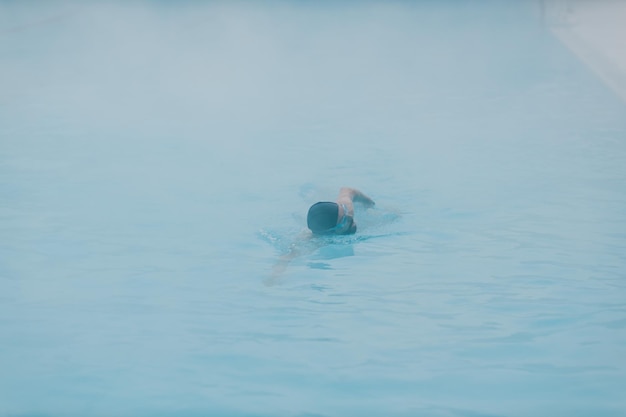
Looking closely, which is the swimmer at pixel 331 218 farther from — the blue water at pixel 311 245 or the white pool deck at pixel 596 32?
the white pool deck at pixel 596 32

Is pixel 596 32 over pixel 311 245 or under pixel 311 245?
over

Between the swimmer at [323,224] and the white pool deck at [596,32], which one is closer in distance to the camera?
the swimmer at [323,224]

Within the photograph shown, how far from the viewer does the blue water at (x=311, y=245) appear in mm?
3344

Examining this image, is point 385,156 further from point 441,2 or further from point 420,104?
point 441,2

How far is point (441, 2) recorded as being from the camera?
1520 cm

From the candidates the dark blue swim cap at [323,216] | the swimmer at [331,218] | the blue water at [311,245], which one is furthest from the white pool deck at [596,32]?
the dark blue swim cap at [323,216]

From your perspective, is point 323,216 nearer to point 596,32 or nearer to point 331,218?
point 331,218

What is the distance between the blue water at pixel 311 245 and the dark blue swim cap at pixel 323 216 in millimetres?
214

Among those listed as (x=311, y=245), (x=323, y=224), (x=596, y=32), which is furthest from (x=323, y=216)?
(x=596, y=32)

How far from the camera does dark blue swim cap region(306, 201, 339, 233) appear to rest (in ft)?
14.0

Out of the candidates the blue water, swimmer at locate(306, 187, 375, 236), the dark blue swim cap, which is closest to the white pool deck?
the blue water

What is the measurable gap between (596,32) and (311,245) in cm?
902

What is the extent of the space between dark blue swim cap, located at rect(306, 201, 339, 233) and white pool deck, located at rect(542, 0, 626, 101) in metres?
5.25

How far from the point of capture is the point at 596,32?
Answer: 11664 mm
